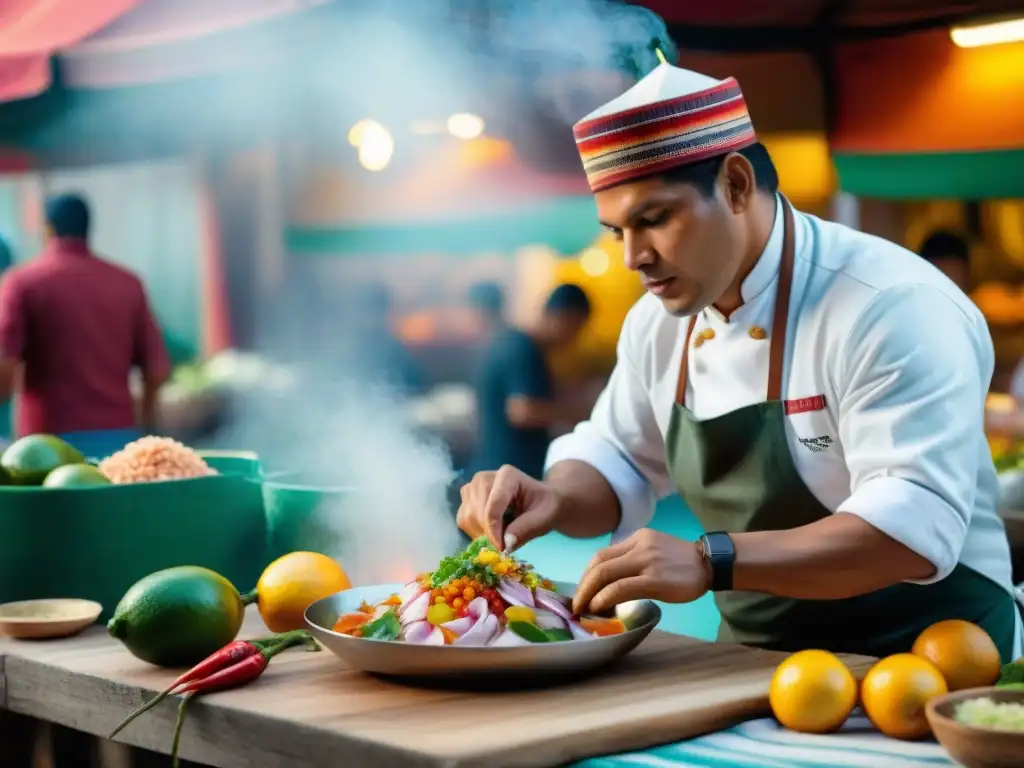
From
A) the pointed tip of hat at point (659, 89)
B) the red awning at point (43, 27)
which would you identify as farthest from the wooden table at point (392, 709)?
the red awning at point (43, 27)

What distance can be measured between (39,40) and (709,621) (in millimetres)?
6326

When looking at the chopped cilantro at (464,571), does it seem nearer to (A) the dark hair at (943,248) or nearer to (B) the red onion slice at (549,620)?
(B) the red onion slice at (549,620)

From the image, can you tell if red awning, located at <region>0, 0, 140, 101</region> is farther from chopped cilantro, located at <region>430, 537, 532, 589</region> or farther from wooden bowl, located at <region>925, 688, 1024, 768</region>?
wooden bowl, located at <region>925, 688, 1024, 768</region>

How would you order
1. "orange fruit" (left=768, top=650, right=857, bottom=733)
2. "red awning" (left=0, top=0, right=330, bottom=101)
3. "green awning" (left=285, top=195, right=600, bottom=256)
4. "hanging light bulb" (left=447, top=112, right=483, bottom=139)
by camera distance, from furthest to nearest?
"red awning" (left=0, top=0, right=330, bottom=101)
"hanging light bulb" (left=447, top=112, right=483, bottom=139)
"green awning" (left=285, top=195, right=600, bottom=256)
"orange fruit" (left=768, top=650, right=857, bottom=733)

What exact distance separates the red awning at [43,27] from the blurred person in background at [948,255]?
5.26 metres

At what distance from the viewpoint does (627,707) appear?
5.13 feet

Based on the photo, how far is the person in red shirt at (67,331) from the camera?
5.01 m

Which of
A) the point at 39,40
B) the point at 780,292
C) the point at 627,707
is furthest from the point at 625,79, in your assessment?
the point at 39,40

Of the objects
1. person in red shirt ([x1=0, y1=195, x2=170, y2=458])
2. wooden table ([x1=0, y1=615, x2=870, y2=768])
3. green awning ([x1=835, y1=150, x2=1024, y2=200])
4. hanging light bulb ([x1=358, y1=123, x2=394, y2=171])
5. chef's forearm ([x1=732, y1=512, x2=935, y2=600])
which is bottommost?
wooden table ([x1=0, y1=615, x2=870, y2=768])

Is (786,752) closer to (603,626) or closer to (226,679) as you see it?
(603,626)

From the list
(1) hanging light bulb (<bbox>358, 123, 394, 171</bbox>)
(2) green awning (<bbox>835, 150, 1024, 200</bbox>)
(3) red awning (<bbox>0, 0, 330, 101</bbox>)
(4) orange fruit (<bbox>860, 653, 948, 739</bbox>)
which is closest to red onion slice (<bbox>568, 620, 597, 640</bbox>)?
(4) orange fruit (<bbox>860, 653, 948, 739</bbox>)

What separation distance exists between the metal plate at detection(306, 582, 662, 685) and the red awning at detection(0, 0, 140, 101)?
736cm

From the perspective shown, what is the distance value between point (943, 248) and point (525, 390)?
5.45 ft

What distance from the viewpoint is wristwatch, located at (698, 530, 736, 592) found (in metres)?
1.72
